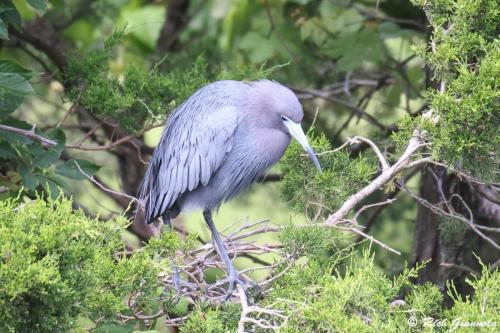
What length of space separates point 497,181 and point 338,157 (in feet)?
1.97

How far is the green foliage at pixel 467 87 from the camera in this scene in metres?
2.79

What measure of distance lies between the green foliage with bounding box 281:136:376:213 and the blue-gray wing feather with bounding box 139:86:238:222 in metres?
0.35

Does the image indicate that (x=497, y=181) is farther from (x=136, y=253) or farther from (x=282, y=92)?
(x=136, y=253)

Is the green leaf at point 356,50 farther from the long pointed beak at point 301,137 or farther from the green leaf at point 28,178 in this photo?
the green leaf at point 28,178

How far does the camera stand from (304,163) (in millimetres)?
3406

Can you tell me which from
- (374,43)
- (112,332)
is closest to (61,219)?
(112,332)

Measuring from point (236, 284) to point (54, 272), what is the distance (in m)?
1.03

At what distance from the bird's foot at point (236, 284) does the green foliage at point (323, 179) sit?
0.34 metres

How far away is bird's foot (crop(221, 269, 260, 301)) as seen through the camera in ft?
9.86

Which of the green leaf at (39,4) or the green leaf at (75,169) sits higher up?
the green leaf at (39,4)

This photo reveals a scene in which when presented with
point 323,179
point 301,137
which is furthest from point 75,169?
point 323,179

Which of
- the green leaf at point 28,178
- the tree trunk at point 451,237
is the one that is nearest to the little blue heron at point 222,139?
the green leaf at point 28,178

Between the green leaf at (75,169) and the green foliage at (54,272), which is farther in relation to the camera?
the green leaf at (75,169)

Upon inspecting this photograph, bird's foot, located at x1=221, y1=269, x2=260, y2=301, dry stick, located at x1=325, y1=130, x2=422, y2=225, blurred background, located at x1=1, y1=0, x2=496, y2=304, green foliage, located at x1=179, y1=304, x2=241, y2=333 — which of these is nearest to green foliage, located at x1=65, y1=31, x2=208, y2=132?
blurred background, located at x1=1, y1=0, x2=496, y2=304
